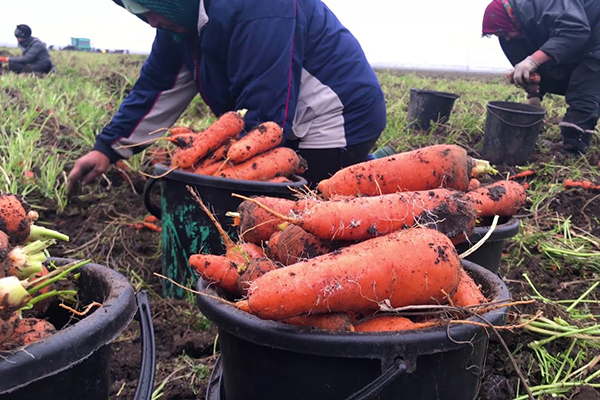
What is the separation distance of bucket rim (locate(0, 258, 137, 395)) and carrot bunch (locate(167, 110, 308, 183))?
1.32m

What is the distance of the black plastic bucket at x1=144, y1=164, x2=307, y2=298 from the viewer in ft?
7.19

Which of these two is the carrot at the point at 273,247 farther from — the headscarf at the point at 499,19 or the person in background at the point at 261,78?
the headscarf at the point at 499,19

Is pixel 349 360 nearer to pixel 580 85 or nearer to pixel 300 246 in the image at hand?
pixel 300 246

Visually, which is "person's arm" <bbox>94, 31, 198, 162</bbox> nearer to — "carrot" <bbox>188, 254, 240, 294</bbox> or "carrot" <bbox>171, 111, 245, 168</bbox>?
"carrot" <bbox>171, 111, 245, 168</bbox>

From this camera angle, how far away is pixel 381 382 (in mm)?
1031

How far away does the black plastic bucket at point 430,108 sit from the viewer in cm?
634

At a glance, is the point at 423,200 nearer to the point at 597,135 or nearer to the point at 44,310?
the point at 44,310

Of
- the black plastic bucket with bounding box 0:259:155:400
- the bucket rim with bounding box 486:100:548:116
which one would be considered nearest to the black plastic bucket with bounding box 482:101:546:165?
the bucket rim with bounding box 486:100:548:116

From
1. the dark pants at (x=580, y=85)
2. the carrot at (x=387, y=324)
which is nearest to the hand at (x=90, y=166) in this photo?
the carrot at (x=387, y=324)

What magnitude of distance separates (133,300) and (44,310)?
0.29 m

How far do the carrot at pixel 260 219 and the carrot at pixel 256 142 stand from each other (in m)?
0.73

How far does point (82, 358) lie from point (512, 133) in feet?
15.7

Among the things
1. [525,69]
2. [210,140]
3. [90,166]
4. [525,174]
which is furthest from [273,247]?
[525,69]

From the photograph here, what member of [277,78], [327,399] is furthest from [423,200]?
[277,78]
